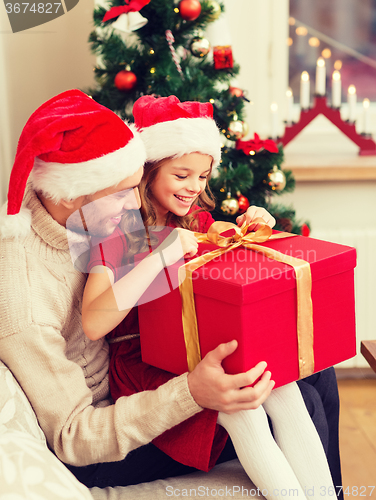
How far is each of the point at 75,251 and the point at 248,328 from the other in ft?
1.19

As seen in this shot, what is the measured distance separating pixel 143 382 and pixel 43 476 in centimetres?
32

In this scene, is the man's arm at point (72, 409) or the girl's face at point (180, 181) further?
the girl's face at point (180, 181)

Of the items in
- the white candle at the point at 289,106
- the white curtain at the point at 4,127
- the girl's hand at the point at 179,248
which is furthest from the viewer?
the white candle at the point at 289,106

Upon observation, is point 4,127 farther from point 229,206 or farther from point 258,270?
point 258,270

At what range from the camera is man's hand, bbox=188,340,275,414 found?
79 cm

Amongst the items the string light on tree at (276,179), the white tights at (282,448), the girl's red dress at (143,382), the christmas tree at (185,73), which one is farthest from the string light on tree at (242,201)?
the white tights at (282,448)

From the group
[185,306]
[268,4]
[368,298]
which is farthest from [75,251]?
[268,4]

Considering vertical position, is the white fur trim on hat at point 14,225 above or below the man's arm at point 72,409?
above

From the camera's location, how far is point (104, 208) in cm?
88

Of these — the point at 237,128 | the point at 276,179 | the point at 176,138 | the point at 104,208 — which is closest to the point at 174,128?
the point at 176,138

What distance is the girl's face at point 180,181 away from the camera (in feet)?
3.53

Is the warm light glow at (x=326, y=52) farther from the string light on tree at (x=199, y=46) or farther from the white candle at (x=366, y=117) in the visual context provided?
the string light on tree at (x=199, y=46)

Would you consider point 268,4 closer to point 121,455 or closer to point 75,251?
point 75,251

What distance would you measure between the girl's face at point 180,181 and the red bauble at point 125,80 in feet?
1.46
